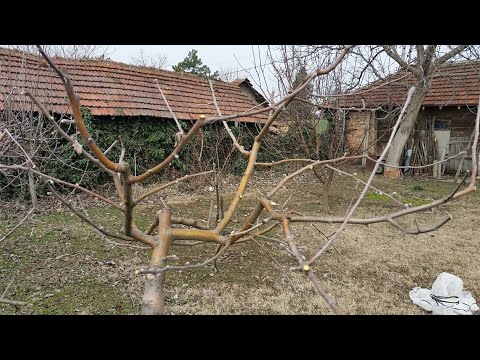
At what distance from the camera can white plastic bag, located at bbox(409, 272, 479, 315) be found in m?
3.17

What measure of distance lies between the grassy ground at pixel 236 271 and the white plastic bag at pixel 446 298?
13 centimetres

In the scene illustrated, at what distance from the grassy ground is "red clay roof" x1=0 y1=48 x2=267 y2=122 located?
311cm

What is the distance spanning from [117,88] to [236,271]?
292 inches

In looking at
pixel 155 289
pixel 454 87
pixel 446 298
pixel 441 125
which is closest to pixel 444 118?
pixel 441 125

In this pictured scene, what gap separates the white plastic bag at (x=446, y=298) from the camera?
317 cm

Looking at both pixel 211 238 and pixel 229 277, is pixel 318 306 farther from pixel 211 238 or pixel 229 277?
pixel 211 238

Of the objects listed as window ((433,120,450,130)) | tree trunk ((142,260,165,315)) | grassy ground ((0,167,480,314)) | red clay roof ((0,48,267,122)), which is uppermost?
red clay roof ((0,48,267,122))

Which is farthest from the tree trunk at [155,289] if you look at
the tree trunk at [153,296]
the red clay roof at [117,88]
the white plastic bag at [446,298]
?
the red clay roof at [117,88]

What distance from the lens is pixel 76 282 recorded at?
3.74 metres

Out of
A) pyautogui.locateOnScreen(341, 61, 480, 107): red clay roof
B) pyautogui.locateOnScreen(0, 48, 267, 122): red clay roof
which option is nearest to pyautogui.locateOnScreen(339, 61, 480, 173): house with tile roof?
pyautogui.locateOnScreen(341, 61, 480, 107): red clay roof

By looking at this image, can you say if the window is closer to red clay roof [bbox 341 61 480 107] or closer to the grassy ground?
red clay roof [bbox 341 61 480 107]

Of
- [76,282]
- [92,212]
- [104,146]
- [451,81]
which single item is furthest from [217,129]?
[451,81]

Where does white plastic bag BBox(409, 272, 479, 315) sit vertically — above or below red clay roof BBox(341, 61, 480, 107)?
below

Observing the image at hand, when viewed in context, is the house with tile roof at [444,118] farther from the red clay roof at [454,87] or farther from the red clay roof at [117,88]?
the red clay roof at [117,88]
